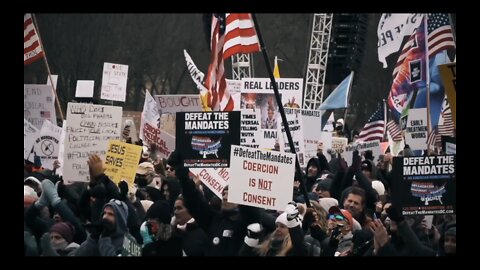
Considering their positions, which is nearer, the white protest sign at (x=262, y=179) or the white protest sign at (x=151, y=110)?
the white protest sign at (x=262, y=179)

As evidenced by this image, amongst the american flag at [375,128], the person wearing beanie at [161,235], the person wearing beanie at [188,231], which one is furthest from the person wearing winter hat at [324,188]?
the american flag at [375,128]

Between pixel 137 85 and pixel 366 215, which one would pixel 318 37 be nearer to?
pixel 137 85

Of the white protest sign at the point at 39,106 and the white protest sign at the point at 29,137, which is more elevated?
the white protest sign at the point at 39,106

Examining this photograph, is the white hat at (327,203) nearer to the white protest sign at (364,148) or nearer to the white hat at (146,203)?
the white hat at (146,203)

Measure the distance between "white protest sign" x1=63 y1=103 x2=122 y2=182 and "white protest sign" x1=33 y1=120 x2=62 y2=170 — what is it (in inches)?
104

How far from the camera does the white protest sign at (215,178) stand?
11914mm

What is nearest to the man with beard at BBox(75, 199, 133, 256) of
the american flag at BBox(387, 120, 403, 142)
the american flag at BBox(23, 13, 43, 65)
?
the american flag at BBox(23, 13, 43, 65)

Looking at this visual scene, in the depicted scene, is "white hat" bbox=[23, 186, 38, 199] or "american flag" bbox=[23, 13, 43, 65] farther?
"american flag" bbox=[23, 13, 43, 65]

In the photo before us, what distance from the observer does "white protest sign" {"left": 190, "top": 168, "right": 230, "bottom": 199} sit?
11.9m

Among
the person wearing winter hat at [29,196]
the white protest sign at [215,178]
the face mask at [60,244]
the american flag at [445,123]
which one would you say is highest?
the american flag at [445,123]

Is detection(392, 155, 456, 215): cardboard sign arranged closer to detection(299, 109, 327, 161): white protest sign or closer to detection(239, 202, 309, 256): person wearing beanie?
detection(239, 202, 309, 256): person wearing beanie

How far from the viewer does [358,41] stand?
113ft

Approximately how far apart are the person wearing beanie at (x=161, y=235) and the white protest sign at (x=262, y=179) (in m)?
0.68

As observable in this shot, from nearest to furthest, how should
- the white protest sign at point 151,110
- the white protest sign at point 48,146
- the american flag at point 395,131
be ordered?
the white protest sign at point 48,146 < the white protest sign at point 151,110 < the american flag at point 395,131
